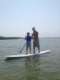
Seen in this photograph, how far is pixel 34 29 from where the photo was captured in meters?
15.2

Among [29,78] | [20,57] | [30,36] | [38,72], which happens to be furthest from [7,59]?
[29,78]

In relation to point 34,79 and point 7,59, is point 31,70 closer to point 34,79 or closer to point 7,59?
point 34,79

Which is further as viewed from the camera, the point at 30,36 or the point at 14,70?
the point at 30,36

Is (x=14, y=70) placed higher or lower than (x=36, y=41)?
lower

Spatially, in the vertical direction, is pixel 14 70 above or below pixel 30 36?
below

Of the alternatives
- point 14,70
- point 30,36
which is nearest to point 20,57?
point 30,36

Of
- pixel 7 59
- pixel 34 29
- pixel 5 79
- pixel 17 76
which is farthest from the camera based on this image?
pixel 34 29

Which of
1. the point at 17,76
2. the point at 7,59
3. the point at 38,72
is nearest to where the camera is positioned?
the point at 17,76

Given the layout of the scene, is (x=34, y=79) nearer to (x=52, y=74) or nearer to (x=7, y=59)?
(x=52, y=74)

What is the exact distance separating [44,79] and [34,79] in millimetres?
391

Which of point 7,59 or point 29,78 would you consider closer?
point 29,78

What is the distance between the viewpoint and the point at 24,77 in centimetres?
850

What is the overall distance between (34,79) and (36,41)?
7.50 metres

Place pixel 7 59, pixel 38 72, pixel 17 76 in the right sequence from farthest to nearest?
pixel 7 59
pixel 38 72
pixel 17 76
